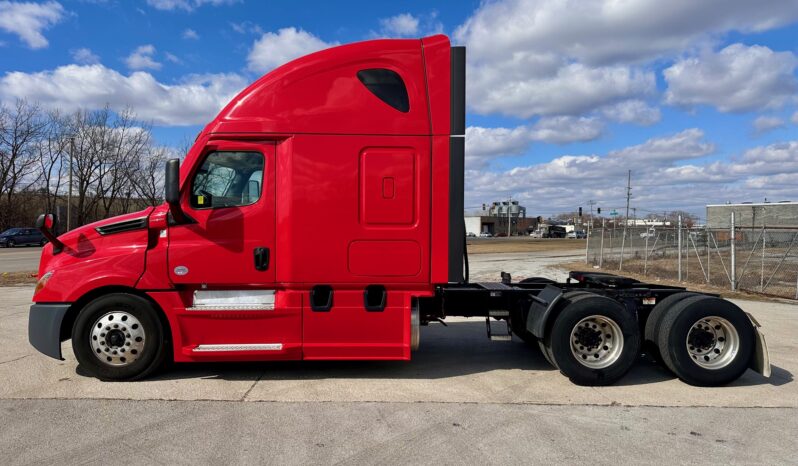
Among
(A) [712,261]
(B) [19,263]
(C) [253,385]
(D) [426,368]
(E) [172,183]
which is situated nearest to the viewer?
(E) [172,183]

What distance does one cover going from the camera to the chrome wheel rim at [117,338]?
532 cm

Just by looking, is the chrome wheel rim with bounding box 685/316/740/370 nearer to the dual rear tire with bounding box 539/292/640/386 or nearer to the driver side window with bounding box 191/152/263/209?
the dual rear tire with bounding box 539/292/640/386

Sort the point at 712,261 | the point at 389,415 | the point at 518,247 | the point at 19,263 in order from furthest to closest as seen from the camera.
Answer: the point at 518,247 < the point at 712,261 < the point at 19,263 < the point at 389,415

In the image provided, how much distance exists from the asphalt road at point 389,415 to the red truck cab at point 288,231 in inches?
20.4

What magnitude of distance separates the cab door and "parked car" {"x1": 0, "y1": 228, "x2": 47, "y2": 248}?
43197mm

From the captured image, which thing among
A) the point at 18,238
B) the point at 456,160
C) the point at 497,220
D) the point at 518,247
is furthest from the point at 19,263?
the point at 497,220

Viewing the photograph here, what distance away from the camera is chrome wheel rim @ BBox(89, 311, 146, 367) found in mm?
5324

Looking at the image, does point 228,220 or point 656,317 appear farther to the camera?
point 656,317

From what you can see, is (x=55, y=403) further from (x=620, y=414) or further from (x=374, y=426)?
(x=620, y=414)

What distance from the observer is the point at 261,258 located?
209 inches

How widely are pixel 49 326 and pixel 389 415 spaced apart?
3.53 metres

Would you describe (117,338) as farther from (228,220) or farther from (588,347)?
(588,347)

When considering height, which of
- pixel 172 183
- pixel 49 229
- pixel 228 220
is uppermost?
pixel 172 183

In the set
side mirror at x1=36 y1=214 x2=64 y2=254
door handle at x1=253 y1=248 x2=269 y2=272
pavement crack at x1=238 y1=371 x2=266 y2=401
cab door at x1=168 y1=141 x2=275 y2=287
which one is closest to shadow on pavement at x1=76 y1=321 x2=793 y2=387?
pavement crack at x1=238 y1=371 x2=266 y2=401
